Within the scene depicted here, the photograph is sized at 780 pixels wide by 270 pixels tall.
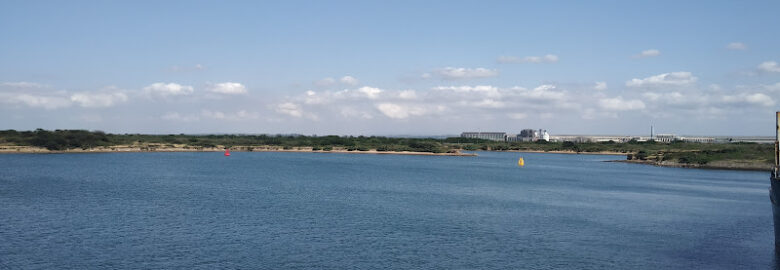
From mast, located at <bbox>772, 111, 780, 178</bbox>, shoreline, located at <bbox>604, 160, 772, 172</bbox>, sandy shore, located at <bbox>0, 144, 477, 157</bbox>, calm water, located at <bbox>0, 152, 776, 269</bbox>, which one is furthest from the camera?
sandy shore, located at <bbox>0, 144, 477, 157</bbox>

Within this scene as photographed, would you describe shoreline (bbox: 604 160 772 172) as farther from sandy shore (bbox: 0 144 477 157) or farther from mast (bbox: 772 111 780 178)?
mast (bbox: 772 111 780 178)

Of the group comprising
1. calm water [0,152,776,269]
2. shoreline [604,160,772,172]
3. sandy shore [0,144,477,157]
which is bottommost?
calm water [0,152,776,269]

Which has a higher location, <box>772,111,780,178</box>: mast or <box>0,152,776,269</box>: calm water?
<box>772,111,780,178</box>: mast

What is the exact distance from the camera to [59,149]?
528 feet

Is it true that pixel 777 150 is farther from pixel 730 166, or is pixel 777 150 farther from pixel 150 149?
pixel 150 149

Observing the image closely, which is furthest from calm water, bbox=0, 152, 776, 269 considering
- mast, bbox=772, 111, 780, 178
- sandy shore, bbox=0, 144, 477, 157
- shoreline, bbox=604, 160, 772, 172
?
sandy shore, bbox=0, 144, 477, 157

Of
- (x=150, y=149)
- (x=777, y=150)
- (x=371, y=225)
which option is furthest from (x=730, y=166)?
(x=150, y=149)

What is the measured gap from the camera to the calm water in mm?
35125

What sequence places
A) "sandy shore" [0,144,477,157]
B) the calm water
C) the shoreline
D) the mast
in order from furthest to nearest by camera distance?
"sandy shore" [0,144,477,157], the shoreline, the mast, the calm water

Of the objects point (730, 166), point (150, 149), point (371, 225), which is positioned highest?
point (150, 149)

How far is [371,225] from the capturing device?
45.9 m

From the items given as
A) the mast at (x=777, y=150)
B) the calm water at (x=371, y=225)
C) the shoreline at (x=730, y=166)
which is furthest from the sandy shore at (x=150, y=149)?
the mast at (x=777, y=150)

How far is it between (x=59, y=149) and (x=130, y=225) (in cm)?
13454

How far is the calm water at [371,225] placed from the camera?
35125 mm
